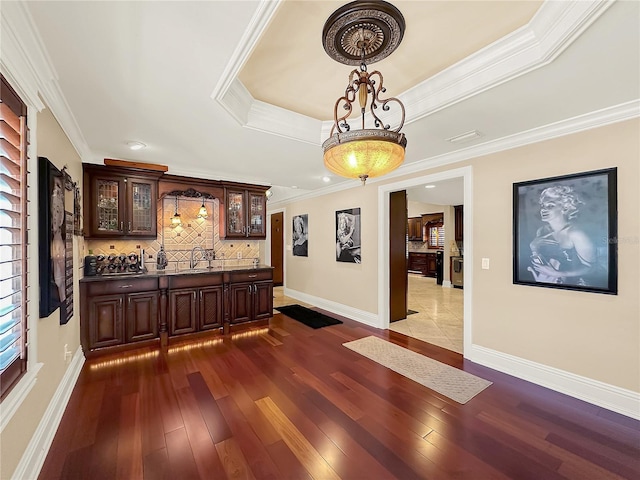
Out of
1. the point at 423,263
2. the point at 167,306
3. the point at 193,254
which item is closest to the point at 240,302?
the point at 167,306

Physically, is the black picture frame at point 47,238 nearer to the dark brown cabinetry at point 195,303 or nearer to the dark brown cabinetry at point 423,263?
the dark brown cabinetry at point 195,303

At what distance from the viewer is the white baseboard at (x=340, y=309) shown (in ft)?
15.4

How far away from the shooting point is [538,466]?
1794 mm

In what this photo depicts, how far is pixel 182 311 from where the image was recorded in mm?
3973

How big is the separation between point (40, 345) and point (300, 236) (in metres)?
4.96

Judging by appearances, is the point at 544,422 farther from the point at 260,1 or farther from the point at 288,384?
the point at 260,1

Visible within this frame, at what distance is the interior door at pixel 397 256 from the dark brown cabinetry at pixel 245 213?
2.26 meters

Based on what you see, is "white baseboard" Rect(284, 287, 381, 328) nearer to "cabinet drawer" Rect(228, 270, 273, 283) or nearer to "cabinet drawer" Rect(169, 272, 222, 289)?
"cabinet drawer" Rect(228, 270, 273, 283)

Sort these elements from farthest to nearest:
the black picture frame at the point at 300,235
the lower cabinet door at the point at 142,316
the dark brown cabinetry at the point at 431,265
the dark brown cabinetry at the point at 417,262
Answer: the dark brown cabinetry at the point at 417,262 → the dark brown cabinetry at the point at 431,265 → the black picture frame at the point at 300,235 → the lower cabinet door at the point at 142,316

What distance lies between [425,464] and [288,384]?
1.39 meters

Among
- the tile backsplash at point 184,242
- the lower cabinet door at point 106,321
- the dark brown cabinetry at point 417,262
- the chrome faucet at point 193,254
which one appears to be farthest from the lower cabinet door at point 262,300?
the dark brown cabinetry at point 417,262

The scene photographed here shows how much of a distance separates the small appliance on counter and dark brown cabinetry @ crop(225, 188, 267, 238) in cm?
133

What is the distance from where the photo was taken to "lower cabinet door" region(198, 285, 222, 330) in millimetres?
4109

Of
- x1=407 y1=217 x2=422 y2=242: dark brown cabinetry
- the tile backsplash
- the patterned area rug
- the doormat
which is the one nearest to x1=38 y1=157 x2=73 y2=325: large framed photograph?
the tile backsplash
